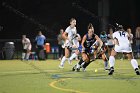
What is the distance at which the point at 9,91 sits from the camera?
1247cm

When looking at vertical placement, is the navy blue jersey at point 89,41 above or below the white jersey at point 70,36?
below

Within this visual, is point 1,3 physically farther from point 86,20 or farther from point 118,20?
point 118,20

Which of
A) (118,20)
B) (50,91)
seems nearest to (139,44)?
(118,20)

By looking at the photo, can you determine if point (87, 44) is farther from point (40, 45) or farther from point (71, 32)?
point (40, 45)

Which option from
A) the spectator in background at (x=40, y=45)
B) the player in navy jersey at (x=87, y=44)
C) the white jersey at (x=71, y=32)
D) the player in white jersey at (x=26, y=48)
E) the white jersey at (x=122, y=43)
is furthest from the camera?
the spectator in background at (x=40, y=45)

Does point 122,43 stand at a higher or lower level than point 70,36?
lower

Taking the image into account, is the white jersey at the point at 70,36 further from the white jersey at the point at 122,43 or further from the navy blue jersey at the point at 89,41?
the white jersey at the point at 122,43

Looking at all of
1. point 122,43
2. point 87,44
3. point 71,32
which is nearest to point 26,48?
point 71,32

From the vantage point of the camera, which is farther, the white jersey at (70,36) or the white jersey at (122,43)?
the white jersey at (70,36)

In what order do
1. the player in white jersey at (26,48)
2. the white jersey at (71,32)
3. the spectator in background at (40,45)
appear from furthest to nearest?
the spectator in background at (40,45)
the player in white jersey at (26,48)
the white jersey at (71,32)

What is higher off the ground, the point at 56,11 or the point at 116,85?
the point at 56,11

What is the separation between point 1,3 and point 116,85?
3072 centimetres

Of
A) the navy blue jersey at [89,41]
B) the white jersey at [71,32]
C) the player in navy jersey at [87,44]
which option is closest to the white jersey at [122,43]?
the player in navy jersey at [87,44]

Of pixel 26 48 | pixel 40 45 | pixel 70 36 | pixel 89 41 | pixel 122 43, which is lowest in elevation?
pixel 122 43
